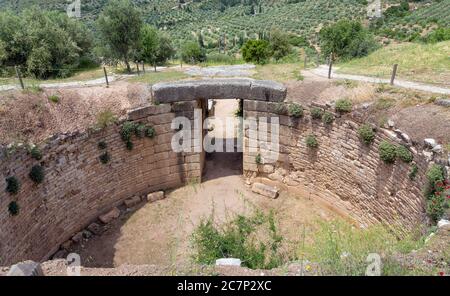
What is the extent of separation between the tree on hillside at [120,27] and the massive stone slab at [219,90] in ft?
28.3

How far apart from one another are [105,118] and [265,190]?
585 cm

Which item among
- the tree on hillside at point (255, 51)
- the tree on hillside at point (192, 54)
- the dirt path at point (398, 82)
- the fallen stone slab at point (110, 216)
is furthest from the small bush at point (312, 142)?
the tree on hillside at point (192, 54)

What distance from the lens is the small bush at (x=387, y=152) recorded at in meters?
8.02

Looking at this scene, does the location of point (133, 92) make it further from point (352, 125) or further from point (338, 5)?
point (338, 5)

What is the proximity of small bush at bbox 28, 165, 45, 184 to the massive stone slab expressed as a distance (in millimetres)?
3947

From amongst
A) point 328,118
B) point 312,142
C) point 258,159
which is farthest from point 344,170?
point 258,159

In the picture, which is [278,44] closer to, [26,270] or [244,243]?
[244,243]

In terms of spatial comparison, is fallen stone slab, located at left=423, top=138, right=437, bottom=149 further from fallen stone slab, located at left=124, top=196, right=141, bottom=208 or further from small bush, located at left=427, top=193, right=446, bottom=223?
fallen stone slab, located at left=124, top=196, right=141, bottom=208

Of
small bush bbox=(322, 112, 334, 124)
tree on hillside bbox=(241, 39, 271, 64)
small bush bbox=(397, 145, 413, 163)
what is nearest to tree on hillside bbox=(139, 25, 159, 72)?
tree on hillside bbox=(241, 39, 271, 64)

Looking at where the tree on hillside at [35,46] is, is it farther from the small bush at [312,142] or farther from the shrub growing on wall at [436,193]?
the shrub growing on wall at [436,193]

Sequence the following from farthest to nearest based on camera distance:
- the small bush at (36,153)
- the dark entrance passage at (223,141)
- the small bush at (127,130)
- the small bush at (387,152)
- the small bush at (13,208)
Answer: the dark entrance passage at (223,141)
the small bush at (127,130)
the small bush at (36,153)
the small bush at (387,152)
the small bush at (13,208)

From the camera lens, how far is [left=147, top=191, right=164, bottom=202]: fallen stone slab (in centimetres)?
1113

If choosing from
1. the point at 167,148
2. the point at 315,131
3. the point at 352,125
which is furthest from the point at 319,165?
the point at 167,148
